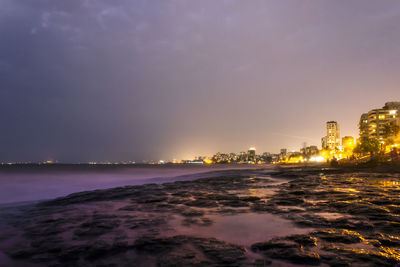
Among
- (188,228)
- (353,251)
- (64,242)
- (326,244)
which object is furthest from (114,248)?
(353,251)

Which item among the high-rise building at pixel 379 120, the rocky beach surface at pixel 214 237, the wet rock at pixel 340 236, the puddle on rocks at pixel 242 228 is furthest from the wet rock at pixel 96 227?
the high-rise building at pixel 379 120

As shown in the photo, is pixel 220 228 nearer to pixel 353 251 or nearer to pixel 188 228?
pixel 188 228

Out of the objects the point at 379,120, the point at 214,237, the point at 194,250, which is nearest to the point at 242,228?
the point at 214,237

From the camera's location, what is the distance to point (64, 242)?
21.9 ft

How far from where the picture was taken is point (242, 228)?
24.9 feet

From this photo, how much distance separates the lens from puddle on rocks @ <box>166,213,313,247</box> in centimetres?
664

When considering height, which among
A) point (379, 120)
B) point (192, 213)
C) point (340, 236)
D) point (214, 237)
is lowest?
point (192, 213)

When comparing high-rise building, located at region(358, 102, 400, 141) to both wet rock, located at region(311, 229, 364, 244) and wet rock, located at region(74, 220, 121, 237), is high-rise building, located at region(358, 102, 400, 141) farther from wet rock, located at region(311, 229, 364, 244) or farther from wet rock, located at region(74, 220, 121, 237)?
wet rock, located at region(74, 220, 121, 237)

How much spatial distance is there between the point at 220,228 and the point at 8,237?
6.42 metres

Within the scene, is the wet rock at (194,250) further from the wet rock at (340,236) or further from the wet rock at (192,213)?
the wet rock at (192,213)

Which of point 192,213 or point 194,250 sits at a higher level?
point 194,250

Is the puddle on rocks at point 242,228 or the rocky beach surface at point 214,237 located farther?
the puddle on rocks at point 242,228

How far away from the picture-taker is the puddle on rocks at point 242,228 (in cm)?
664

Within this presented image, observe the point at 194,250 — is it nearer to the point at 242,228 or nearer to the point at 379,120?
the point at 242,228
